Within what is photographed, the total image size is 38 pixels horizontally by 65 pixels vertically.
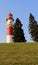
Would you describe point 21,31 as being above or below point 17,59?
above

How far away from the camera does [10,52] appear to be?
87.6 feet

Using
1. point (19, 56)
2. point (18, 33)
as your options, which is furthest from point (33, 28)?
point (19, 56)

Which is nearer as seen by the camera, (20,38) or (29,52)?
(29,52)

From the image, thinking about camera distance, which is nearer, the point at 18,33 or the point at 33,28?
the point at 18,33

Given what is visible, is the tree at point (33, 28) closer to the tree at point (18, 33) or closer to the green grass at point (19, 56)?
the tree at point (18, 33)

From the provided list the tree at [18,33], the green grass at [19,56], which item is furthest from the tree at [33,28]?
the green grass at [19,56]

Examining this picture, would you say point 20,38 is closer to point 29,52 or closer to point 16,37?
point 16,37

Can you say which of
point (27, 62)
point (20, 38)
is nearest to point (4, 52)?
point (27, 62)

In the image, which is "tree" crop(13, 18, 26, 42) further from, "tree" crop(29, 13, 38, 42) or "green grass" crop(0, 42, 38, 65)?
"green grass" crop(0, 42, 38, 65)

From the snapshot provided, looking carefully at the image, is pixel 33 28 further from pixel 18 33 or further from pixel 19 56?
pixel 19 56

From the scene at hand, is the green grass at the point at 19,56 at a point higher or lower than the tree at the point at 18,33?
lower

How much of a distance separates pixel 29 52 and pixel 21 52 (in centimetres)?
82

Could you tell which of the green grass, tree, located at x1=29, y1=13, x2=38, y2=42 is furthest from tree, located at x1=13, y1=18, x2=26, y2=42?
the green grass

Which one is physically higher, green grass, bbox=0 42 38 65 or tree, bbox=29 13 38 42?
tree, bbox=29 13 38 42
